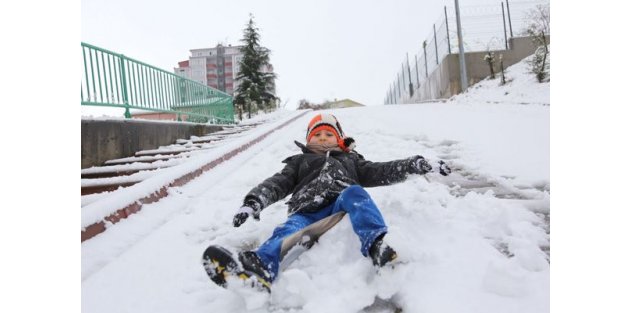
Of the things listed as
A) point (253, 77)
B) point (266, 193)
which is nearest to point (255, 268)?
point (266, 193)

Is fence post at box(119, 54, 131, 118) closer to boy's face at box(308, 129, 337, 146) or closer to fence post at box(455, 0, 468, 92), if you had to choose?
boy's face at box(308, 129, 337, 146)

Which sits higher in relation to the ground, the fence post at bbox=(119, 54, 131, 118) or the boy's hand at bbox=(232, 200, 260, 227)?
the fence post at bbox=(119, 54, 131, 118)

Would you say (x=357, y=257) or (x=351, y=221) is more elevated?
(x=351, y=221)

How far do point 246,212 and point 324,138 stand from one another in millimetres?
1065

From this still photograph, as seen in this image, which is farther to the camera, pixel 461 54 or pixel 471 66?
pixel 471 66

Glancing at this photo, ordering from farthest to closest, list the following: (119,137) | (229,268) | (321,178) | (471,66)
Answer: (471,66), (119,137), (321,178), (229,268)

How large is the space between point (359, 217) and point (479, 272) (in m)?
0.54

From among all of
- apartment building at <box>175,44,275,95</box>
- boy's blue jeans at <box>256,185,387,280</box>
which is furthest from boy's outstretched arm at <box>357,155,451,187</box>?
apartment building at <box>175,44,275,95</box>

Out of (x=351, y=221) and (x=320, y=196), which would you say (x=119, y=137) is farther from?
(x=351, y=221)

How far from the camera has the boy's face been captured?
2784 mm

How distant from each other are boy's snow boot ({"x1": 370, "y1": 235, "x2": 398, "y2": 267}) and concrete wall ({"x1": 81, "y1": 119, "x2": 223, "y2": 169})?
12.0ft

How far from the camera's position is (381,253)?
156cm
